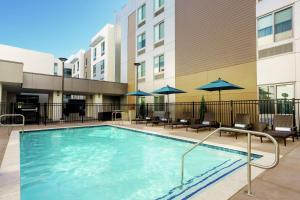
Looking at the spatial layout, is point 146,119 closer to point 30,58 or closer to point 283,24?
point 283,24

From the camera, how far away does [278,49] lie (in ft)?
32.2

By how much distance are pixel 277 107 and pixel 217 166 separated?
651 cm

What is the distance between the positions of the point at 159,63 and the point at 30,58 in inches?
801

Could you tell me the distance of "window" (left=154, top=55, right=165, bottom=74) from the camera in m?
17.7

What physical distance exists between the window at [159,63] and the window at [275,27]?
853 centimetres

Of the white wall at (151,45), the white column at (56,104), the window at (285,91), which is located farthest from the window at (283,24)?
the white column at (56,104)

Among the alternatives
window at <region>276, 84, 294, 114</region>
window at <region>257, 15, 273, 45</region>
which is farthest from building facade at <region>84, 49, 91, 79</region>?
window at <region>276, 84, 294, 114</region>

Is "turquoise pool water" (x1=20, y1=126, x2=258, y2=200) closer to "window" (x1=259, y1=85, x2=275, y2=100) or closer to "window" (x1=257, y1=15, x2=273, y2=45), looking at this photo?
"window" (x1=259, y1=85, x2=275, y2=100)

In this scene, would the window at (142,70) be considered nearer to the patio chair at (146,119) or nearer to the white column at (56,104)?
the patio chair at (146,119)

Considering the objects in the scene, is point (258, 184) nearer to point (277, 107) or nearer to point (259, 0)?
point (277, 107)

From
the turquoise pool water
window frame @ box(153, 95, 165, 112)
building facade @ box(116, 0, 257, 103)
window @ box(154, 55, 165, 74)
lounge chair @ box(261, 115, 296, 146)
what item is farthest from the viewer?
window @ box(154, 55, 165, 74)

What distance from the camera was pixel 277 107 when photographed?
388 inches

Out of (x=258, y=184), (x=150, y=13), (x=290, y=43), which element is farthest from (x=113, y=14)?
(x=258, y=184)

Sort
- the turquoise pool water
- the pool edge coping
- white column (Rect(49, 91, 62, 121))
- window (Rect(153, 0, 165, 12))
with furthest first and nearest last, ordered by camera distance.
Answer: window (Rect(153, 0, 165, 12)), white column (Rect(49, 91, 62, 121)), the turquoise pool water, the pool edge coping
